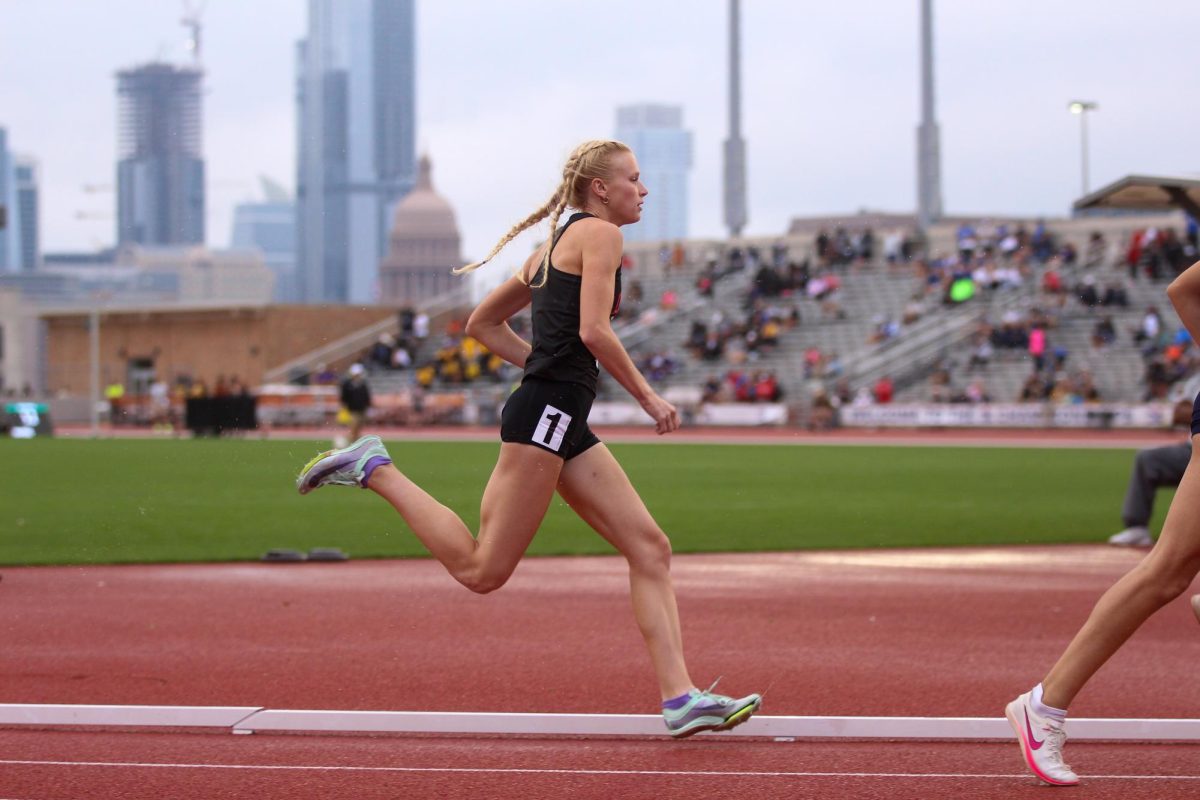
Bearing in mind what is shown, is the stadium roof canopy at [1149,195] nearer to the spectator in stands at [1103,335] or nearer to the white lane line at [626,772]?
the white lane line at [626,772]

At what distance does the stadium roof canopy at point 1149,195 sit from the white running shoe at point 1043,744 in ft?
20.8

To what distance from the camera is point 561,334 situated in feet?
17.9

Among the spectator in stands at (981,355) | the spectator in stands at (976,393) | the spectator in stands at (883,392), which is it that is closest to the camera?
the spectator in stands at (976,393)

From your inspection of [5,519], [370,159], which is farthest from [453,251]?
[370,159]

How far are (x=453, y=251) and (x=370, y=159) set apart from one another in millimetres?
85751

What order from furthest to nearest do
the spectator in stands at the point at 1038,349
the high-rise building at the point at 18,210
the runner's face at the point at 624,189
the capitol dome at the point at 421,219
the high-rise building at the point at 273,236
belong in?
1. the high-rise building at the point at 273,236
2. the high-rise building at the point at 18,210
3. the capitol dome at the point at 421,219
4. the spectator in stands at the point at 1038,349
5. the runner's face at the point at 624,189

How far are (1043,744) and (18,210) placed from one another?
4657 inches

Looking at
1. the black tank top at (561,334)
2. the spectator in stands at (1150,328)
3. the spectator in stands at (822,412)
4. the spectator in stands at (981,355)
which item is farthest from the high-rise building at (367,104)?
the black tank top at (561,334)

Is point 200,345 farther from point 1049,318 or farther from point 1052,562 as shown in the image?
point 1052,562

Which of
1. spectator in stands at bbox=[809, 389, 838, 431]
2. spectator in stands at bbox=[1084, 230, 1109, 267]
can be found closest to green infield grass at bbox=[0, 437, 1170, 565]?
spectator in stands at bbox=[809, 389, 838, 431]

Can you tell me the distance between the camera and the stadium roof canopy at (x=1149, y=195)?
10.6m

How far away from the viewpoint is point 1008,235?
46.7m

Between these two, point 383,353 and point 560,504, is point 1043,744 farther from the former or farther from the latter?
point 383,353

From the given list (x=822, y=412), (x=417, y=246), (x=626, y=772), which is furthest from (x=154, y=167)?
(x=417, y=246)
